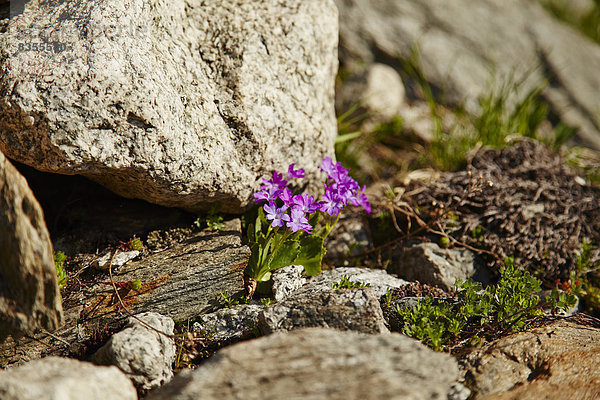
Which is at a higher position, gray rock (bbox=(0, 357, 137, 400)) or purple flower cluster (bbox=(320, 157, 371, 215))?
purple flower cluster (bbox=(320, 157, 371, 215))

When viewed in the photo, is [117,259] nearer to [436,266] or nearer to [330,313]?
[330,313]

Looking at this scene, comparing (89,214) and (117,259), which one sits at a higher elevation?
(89,214)

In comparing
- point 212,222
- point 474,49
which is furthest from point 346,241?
point 474,49

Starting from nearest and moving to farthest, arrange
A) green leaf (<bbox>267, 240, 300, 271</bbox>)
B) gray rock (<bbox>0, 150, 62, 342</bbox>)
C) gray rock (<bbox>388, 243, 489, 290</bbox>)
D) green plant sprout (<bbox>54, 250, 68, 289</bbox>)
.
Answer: gray rock (<bbox>0, 150, 62, 342</bbox>) < green plant sprout (<bbox>54, 250, 68, 289</bbox>) < green leaf (<bbox>267, 240, 300, 271</bbox>) < gray rock (<bbox>388, 243, 489, 290</bbox>)

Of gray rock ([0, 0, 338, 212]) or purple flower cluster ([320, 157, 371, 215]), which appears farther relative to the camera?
purple flower cluster ([320, 157, 371, 215])

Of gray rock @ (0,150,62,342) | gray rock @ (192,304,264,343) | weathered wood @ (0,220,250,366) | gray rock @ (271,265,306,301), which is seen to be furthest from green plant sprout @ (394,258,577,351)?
gray rock @ (0,150,62,342)

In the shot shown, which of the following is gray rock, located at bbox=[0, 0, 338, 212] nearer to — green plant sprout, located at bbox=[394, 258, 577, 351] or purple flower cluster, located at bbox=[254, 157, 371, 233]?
purple flower cluster, located at bbox=[254, 157, 371, 233]

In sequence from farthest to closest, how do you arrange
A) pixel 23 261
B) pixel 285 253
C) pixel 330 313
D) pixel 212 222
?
1. pixel 212 222
2. pixel 285 253
3. pixel 330 313
4. pixel 23 261
